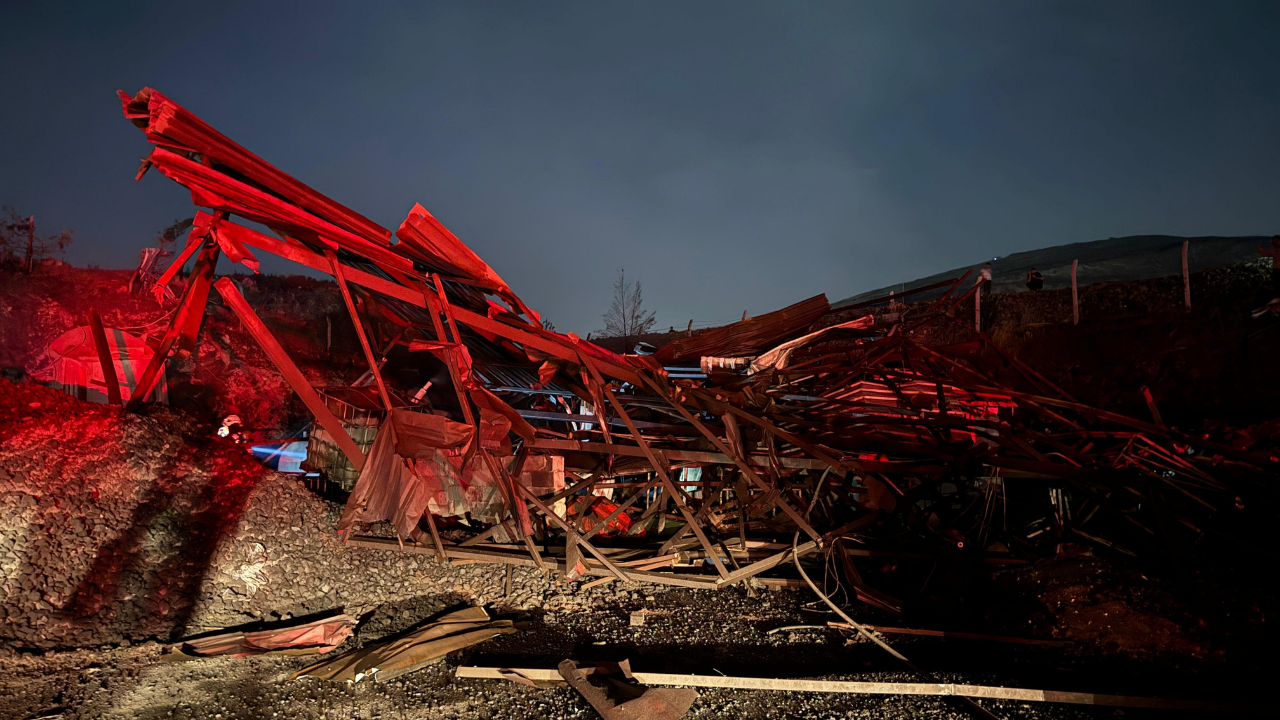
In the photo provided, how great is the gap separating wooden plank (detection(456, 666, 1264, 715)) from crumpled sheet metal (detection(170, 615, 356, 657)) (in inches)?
45.6

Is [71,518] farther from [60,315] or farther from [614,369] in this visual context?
[60,315]

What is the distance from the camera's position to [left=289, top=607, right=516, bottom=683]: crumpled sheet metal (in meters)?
3.63

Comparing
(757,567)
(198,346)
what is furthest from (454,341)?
(198,346)

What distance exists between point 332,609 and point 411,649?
103cm

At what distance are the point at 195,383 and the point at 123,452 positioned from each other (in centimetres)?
568

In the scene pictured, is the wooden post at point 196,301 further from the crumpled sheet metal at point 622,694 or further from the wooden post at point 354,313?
the crumpled sheet metal at point 622,694

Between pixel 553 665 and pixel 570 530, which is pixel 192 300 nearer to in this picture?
pixel 570 530

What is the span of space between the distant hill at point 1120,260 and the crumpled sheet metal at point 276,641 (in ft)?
38.5

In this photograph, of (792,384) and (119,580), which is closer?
(119,580)

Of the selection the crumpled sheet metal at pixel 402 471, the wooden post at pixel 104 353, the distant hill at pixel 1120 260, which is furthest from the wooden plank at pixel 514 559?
the distant hill at pixel 1120 260

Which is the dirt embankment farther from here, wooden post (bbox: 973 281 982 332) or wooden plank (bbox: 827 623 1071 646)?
wooden post (bbox: 973 281 982 332)

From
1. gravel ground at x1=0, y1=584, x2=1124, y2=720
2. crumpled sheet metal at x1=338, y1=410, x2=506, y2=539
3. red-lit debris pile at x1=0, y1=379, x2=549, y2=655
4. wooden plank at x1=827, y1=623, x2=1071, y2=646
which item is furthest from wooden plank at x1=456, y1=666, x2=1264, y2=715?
red-lit debris pile at x1=0, y1=379, x2=549, y2=655

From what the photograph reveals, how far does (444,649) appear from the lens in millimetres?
3977

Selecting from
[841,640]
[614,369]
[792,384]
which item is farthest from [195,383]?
[841,640]
